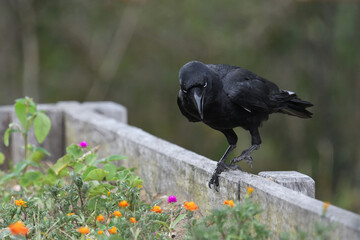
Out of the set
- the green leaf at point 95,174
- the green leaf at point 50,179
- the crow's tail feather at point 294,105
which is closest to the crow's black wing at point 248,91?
the crow's tail feather at point 294,105

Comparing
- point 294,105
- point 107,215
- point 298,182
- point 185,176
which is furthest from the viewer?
point 294,105

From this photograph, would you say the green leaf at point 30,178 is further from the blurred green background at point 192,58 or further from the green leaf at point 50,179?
the blurred green background at point 192,58

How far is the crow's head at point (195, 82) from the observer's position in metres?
3.18

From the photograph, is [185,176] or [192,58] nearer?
[185,176]

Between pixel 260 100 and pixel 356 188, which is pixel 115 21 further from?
pixel 260 100

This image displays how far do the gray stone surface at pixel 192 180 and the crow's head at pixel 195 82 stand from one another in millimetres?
427

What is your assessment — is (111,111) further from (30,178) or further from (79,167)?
(79,167)

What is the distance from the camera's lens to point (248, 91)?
12.0ft

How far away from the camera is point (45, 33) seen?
12.3 metres

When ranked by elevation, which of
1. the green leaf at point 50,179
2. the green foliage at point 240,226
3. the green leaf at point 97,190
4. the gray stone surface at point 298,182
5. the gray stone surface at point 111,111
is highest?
the gray stone surface at point 298,182

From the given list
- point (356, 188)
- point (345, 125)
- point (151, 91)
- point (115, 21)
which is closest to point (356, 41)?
point (345, 125)

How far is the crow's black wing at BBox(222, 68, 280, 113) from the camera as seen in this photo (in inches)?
141

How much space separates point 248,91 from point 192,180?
716mm

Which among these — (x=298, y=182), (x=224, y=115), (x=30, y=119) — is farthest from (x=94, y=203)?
(x=30, y=119)
